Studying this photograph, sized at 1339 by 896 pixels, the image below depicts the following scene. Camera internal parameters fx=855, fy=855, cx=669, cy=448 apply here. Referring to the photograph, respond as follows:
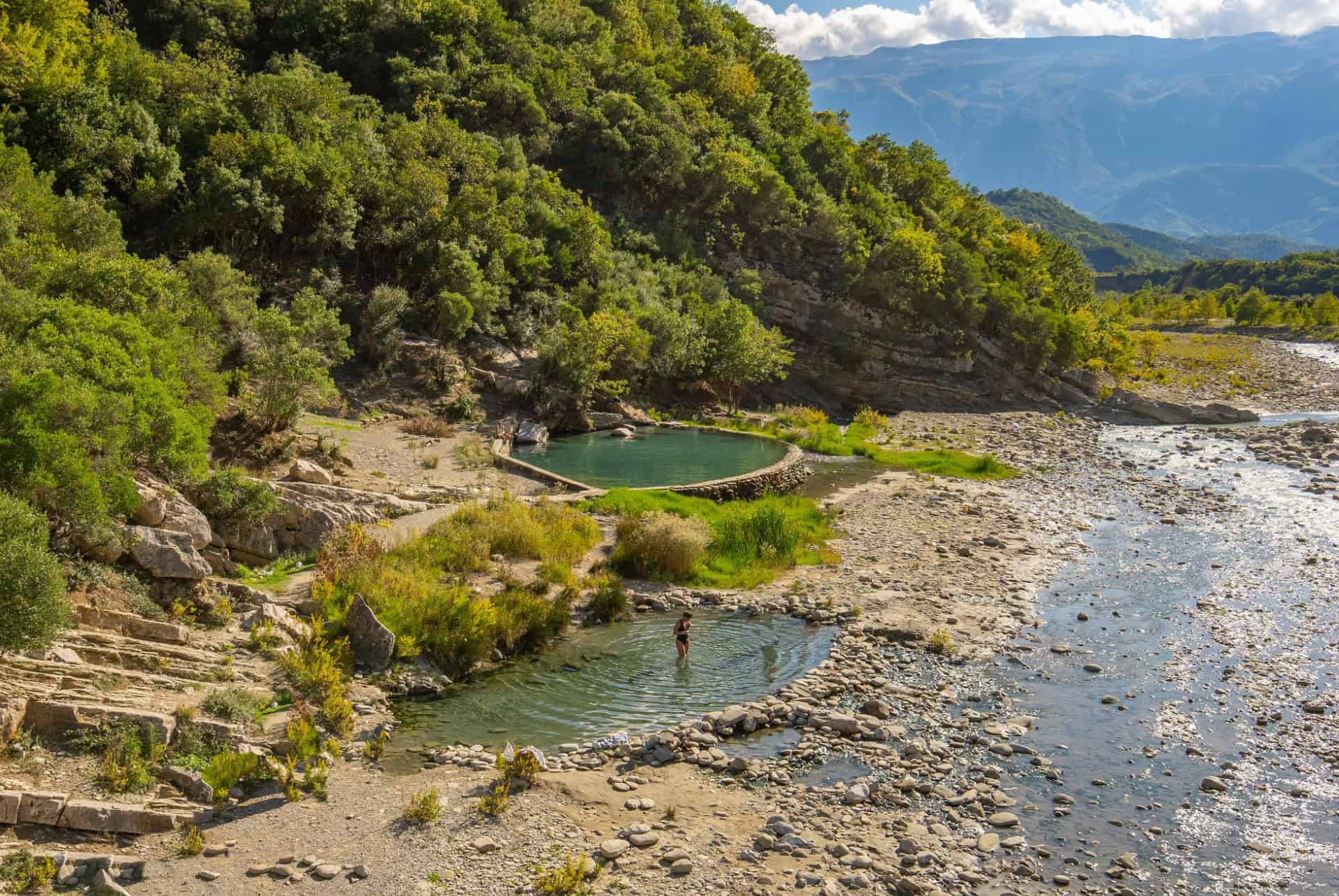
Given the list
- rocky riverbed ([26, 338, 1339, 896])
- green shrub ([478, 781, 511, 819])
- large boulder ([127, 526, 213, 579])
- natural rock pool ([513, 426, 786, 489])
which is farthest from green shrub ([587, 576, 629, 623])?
natural rock pool ([513, 426, 786, 489])

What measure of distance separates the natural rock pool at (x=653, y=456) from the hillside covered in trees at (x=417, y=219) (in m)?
3.96

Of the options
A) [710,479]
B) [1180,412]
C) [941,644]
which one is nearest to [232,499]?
[941,644]

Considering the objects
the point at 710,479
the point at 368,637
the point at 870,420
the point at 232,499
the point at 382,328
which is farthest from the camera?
the point at 870,420

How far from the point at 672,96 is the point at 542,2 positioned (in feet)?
50.4

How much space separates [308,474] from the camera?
2638 cm

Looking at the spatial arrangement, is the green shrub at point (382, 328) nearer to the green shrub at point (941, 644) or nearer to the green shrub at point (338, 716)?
the green shrub at point (338, 716)

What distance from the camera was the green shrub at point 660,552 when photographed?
25.4 m

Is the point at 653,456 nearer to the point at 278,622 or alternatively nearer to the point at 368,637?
the point at 368,637

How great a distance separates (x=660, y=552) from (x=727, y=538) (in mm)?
3091

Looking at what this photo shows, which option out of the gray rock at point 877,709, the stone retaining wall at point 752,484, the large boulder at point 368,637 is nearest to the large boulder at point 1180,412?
the stone retaining wall at point 752,484

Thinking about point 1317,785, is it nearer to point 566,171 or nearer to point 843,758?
point 843,758

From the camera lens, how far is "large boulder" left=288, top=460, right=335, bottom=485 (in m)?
26.3

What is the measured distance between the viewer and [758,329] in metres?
53.2

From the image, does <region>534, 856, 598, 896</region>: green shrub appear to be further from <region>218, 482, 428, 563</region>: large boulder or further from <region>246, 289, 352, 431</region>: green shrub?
<region>246, 289, 352, 431</region>: green shrub
